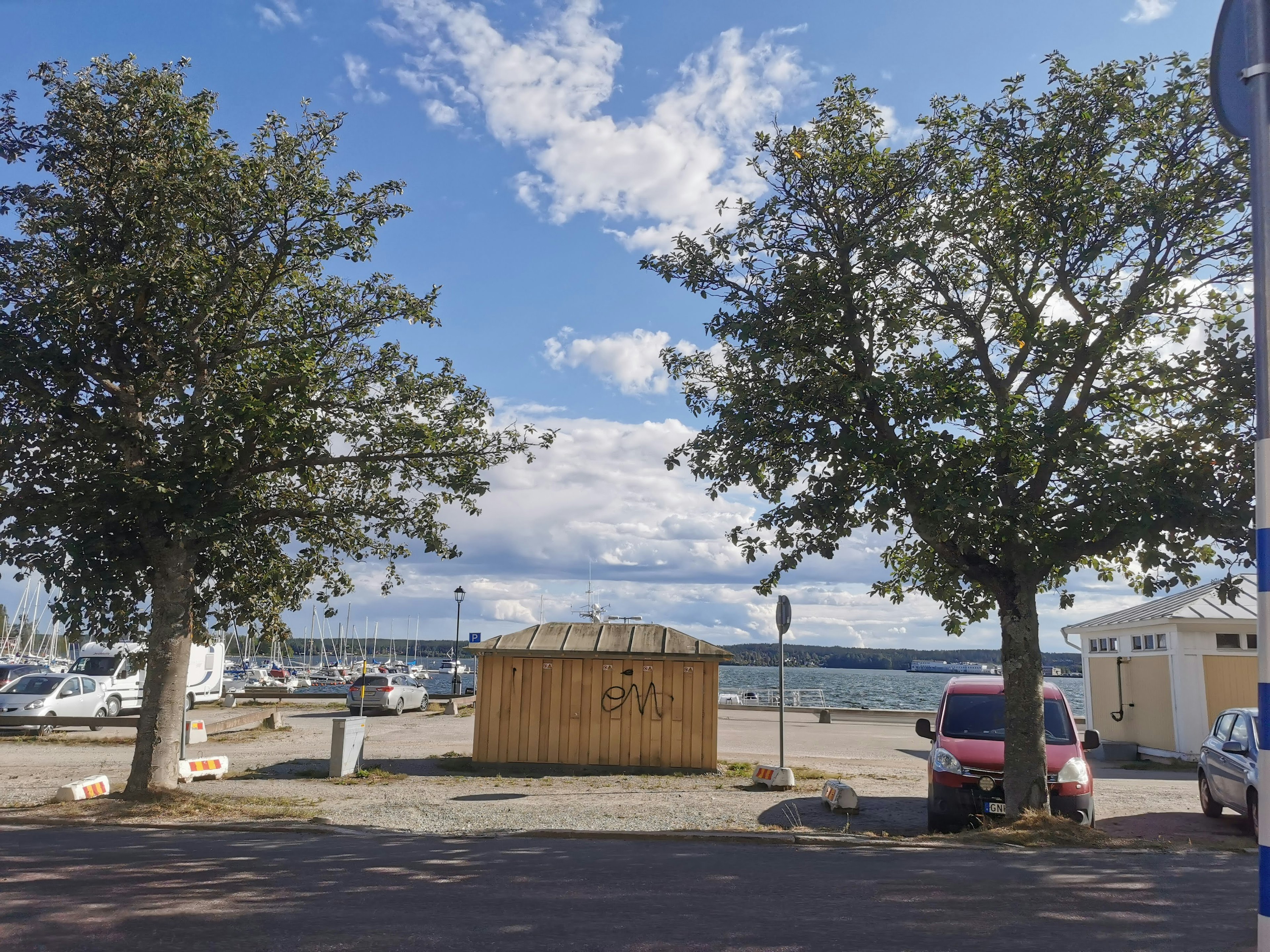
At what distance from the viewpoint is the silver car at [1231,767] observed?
471 inches

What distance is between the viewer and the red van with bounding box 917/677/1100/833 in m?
11.7

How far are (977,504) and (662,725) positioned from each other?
942cm

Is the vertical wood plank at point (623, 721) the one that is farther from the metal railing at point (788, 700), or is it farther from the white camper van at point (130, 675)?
the metal railing at point (788, 700)

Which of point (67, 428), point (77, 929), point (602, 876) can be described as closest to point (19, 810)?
point (67, 428)

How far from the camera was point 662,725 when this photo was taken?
18.0 metres

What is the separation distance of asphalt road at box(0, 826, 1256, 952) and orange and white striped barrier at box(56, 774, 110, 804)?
2.41 metres

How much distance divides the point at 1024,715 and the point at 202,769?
41.0 feet

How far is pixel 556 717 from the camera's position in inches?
717

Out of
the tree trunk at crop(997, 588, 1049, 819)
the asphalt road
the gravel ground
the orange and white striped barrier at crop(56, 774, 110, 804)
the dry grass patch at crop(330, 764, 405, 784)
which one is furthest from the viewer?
the dry grass patch at crop(330, 764, 405, 784)

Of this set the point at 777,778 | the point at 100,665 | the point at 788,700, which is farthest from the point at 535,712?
the point at 788,700

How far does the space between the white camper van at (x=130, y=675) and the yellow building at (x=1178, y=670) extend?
22687 millimetres

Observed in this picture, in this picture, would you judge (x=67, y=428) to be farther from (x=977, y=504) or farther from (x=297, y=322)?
(x=977, y=504)

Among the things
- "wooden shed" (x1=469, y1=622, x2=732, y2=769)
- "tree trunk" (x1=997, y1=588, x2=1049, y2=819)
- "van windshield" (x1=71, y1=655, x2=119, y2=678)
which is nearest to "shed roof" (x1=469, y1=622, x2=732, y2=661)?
"wooden shed" (x1=469, y1=622, x2=732, y2=769)

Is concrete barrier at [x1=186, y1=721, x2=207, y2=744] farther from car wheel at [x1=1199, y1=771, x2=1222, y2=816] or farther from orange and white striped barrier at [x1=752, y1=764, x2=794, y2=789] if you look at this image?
car wheel at [x1=1199, y1=771, x2=1222, y2=816]
